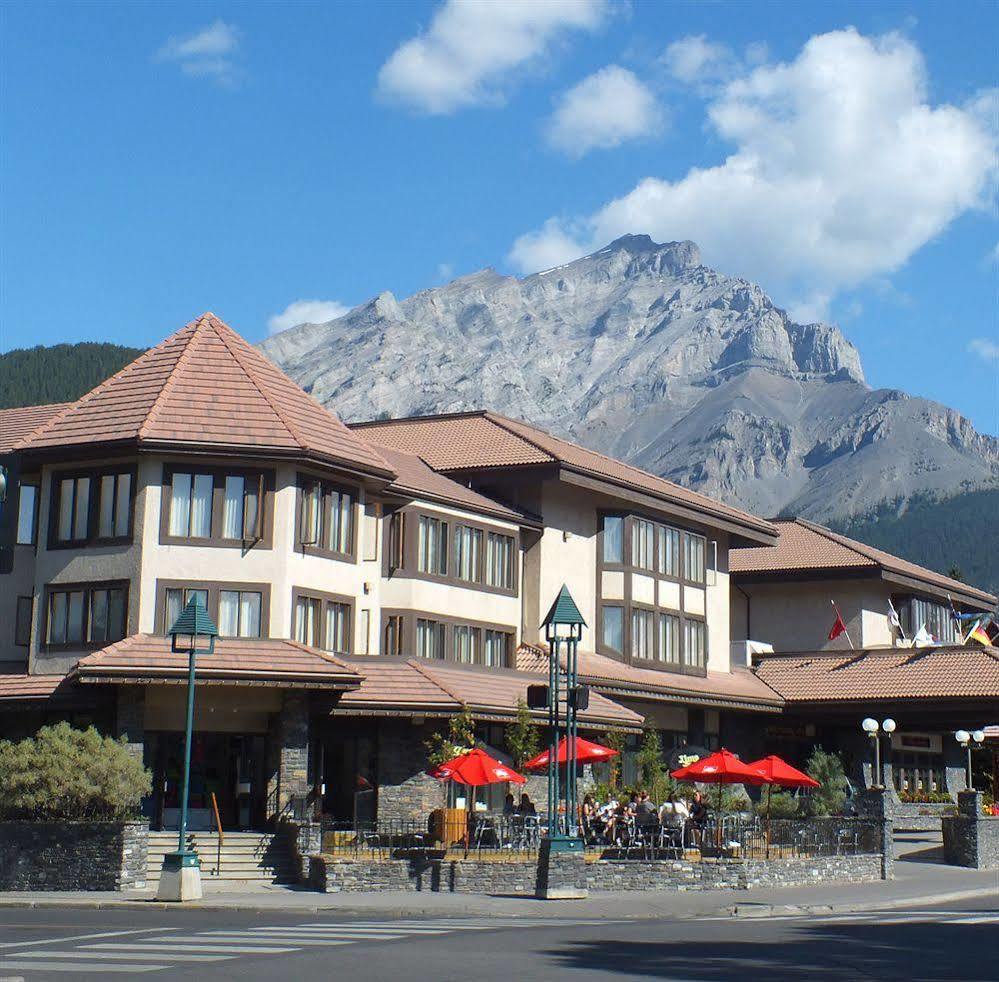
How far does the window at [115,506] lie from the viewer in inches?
1442

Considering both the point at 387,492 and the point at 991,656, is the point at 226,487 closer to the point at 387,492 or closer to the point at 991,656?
the point at 387,492

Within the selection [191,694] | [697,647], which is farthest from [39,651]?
[697,647]

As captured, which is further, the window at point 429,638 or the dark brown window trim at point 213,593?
the window at point 429,638

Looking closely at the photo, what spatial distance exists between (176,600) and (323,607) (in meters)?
3.87

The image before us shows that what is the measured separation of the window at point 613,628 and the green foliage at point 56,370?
93.1m

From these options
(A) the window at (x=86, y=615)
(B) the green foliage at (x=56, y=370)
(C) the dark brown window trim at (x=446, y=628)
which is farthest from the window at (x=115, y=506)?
(B) the green foliage at (x=56, y=370)

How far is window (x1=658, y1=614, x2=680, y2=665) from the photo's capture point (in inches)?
1959

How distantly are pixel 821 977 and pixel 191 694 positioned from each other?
16598 millimetres

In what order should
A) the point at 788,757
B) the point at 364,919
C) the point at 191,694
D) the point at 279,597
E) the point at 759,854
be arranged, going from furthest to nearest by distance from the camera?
the point at 788,757
the point at 279,597
the point at 759,854
the point at 191,694
the point at 364,919

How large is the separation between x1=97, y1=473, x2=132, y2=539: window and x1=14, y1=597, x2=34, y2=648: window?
3.88 metres

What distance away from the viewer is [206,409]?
37750mm

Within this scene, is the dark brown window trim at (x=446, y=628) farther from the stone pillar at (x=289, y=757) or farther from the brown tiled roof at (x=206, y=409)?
the stone pillar at (x=289, y=757)

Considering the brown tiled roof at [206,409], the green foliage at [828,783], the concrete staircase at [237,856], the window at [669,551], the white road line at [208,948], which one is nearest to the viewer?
the white road line at [208,948]

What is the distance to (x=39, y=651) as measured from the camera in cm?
3709
